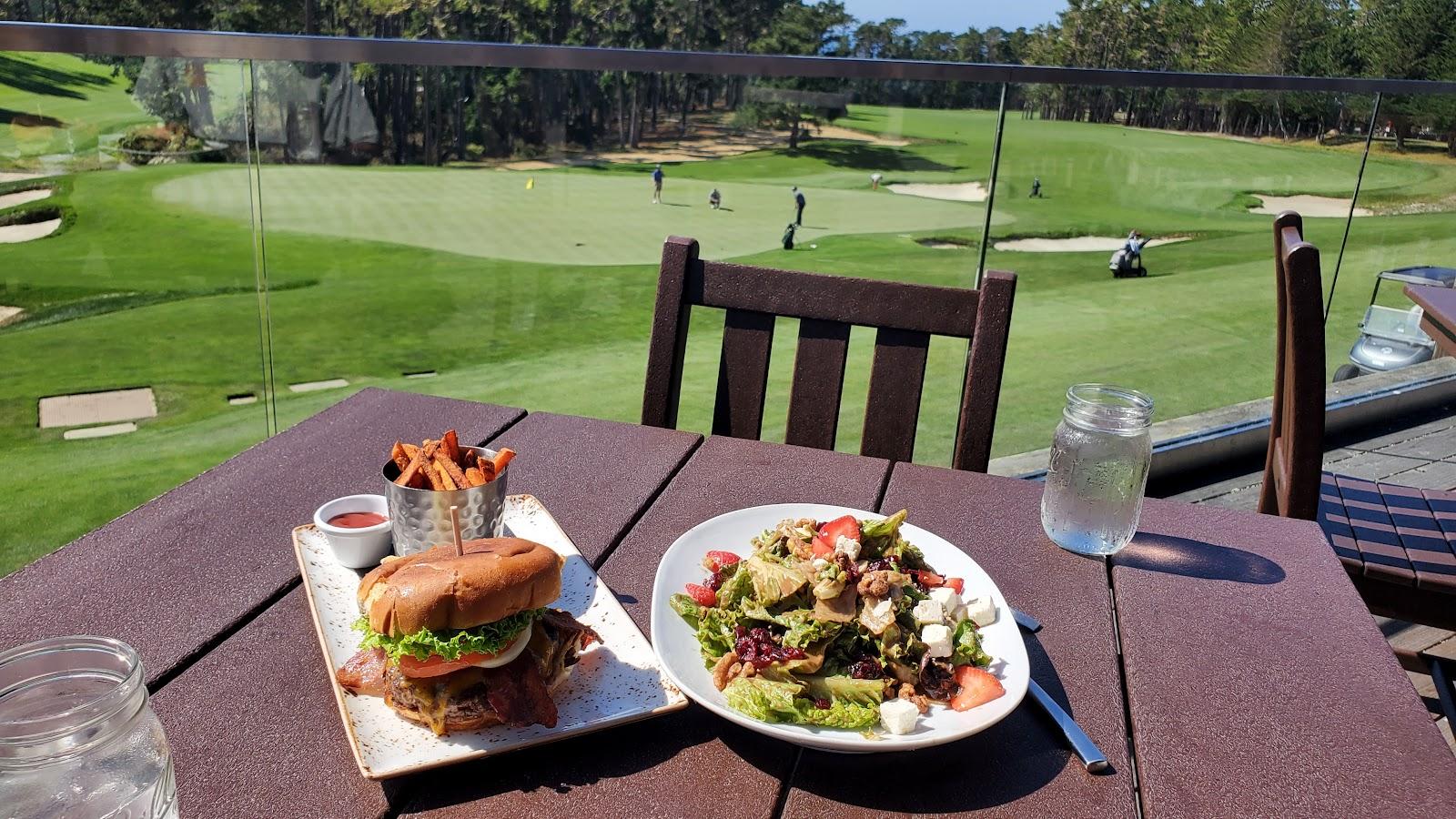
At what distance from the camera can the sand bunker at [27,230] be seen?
2.52 metres

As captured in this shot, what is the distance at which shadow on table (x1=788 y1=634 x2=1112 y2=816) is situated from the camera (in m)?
0.91

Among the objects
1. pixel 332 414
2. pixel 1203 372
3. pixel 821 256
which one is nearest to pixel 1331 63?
pixel 1203 372

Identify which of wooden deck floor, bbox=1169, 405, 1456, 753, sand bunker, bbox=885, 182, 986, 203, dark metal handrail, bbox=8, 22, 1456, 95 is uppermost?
dark metal handrail, bbox=8, 22, 1456, 95

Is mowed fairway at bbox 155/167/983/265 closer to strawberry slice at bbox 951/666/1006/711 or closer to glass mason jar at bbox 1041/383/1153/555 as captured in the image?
glass mason jar at bbox 1041/383/1153/555

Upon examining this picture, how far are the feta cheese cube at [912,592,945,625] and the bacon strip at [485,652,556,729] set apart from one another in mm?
378

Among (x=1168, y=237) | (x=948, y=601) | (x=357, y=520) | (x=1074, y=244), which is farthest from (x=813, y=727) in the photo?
(x=1168, y=237)

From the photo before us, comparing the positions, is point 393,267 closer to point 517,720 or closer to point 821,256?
point 821,256

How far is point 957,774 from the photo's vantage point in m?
0.95

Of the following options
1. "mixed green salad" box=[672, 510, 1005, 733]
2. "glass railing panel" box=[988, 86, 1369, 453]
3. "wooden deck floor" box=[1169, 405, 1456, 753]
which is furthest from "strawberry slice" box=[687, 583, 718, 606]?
"wooden deck floor" box=[1169, 405, 1456, 753]

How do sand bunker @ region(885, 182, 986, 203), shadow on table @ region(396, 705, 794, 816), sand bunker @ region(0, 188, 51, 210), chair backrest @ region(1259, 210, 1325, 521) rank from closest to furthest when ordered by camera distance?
shadow on table @ region(396, 705, 794, 816), chair backrest @ region(1259, 210, 1325, 521), sand bunker @ region(0, 188, 51, 210), sand bunker @ region(885, 182, 986, 203)

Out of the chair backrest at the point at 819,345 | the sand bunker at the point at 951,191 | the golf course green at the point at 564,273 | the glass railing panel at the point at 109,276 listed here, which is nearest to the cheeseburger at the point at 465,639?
the chair backrest at the point at 819,345

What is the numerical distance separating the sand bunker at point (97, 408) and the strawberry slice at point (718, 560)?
92.1 inches

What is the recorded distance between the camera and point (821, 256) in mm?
3291

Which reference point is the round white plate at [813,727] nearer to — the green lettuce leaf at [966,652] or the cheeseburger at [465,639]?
the green lettuce leaf at [966,652]
